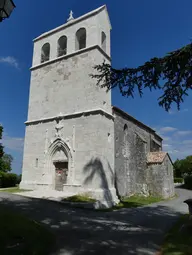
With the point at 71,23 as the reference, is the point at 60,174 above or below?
below

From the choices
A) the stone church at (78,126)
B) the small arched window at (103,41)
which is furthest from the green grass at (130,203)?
the small arched window at (103,41)

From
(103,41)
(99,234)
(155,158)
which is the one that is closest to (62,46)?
(103,41)

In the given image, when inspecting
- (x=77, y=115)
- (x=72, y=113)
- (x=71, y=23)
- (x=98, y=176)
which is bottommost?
(x=98, y=176)

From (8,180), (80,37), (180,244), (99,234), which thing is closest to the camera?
(180,244)

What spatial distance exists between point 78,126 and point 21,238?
→ 9595mm

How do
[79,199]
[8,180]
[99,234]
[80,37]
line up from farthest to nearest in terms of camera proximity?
1. [8,180]
2. [80,37]
3. [79,199]
4. [99,234]

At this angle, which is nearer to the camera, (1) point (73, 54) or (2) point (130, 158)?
(1) point (73, 54)

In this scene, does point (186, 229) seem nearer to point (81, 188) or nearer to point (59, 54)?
point (81, 188)

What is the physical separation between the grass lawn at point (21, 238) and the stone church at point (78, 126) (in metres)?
7.14

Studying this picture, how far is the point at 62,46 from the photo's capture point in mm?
17484

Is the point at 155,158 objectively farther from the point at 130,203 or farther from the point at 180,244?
the point at 180,244

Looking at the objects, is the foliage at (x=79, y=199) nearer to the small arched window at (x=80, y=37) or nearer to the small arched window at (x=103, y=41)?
the small arched window at (x=80, y=37)

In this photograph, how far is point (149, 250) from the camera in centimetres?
513

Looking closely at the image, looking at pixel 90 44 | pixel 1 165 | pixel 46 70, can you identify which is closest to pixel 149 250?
pixel 1 165
